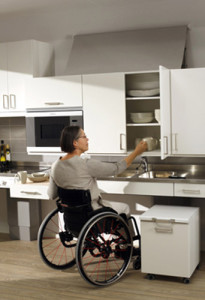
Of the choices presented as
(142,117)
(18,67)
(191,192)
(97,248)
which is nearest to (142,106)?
(142,117)

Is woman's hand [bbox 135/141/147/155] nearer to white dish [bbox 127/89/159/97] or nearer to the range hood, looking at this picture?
white dish [bbox 127/89/159/97]

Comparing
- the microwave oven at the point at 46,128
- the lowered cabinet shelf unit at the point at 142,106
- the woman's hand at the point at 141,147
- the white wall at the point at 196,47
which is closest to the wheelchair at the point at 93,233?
the woman's hand at the point at 141,147

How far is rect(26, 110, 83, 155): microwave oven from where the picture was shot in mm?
4453

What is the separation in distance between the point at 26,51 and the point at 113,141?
128 cm

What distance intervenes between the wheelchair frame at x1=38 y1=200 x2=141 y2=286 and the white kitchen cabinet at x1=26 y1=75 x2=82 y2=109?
46.7 inches

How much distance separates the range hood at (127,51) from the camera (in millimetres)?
4250

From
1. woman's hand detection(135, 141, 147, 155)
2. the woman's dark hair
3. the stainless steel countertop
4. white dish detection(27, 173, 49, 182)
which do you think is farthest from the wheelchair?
white dish detection(27, 173, 49, 182)

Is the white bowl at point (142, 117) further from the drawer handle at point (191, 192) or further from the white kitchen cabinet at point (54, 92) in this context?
the drawer handle at point (191, 192)

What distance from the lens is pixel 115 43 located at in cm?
448

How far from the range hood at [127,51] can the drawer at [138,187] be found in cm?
112

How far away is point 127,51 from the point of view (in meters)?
4.42

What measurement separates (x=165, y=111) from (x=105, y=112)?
2.31 feet

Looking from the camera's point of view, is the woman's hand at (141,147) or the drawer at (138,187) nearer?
the woman's hand at (141,147)

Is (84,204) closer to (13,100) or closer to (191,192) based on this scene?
(191,192)
